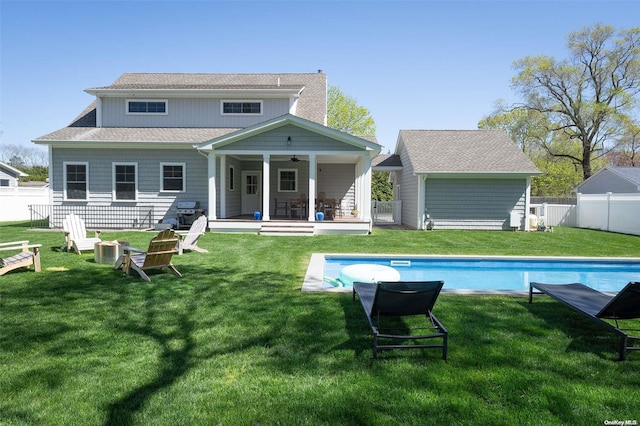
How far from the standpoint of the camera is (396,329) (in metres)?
5.07

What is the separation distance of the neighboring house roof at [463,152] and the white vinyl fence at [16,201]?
22344 millimetres

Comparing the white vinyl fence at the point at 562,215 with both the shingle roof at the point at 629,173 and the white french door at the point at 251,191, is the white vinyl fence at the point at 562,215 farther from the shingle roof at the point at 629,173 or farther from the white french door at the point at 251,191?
the white french door at the point at 251,191

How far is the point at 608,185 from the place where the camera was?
79.9ft

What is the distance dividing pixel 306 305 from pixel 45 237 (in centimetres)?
1188

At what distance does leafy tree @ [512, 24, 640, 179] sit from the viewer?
32.4m

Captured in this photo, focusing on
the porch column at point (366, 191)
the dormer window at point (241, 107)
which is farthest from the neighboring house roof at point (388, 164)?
the dormer window at point (241, 107)

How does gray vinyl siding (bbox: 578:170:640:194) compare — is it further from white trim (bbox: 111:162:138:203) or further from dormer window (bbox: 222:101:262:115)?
white trim (bbox: 111:162:138:203)

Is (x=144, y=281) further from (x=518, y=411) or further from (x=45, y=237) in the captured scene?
A: (x=45, y=237)

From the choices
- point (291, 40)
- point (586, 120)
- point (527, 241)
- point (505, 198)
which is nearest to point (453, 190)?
point (505, 198)

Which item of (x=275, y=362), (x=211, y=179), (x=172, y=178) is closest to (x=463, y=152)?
(x=211, y=179)

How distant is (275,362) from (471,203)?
1649 centimetres

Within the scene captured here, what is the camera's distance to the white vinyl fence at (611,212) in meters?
17.6

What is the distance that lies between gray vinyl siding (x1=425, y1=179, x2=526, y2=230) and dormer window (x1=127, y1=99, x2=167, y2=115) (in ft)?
42.4

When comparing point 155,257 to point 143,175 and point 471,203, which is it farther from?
point 471,203
